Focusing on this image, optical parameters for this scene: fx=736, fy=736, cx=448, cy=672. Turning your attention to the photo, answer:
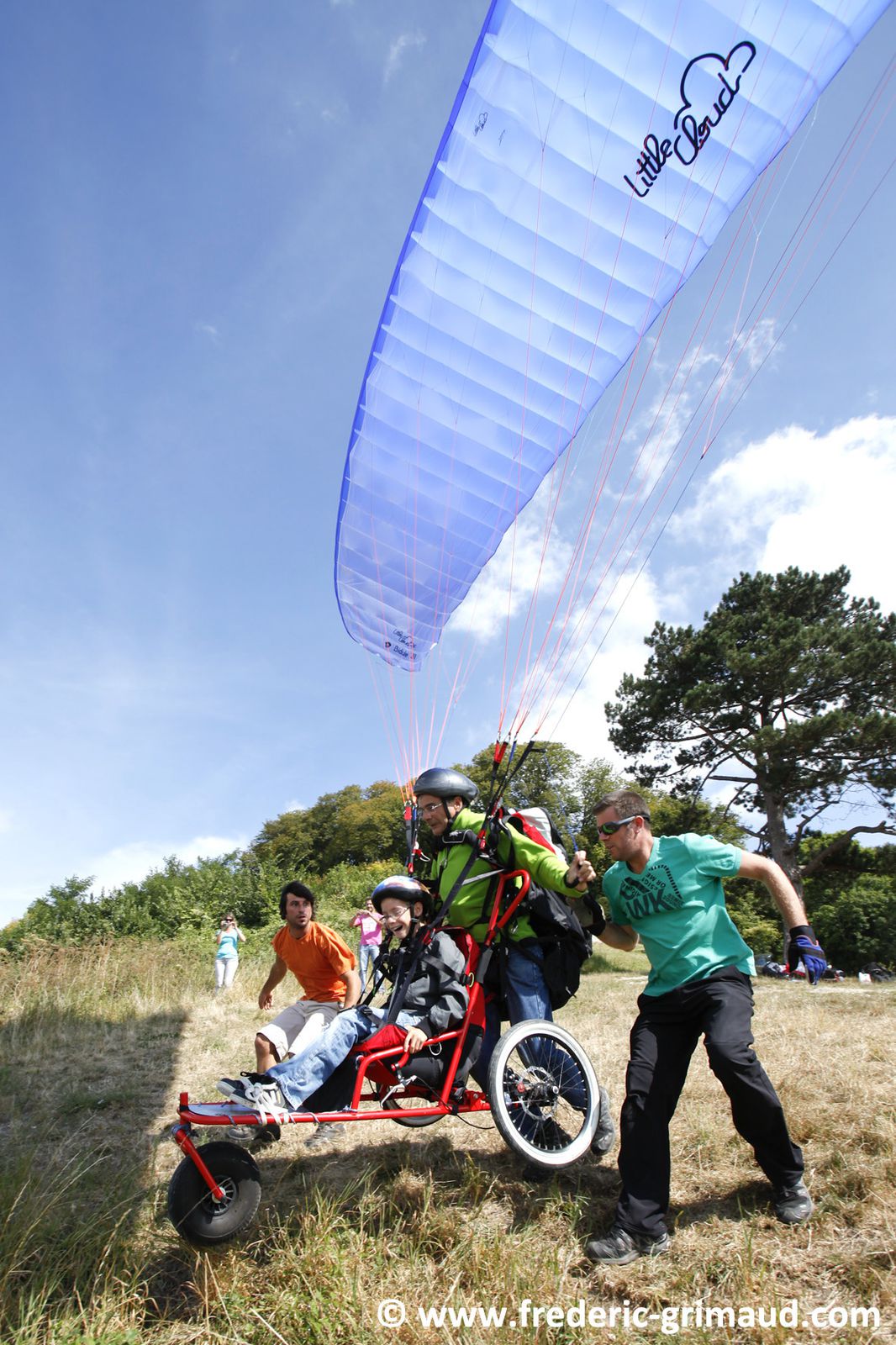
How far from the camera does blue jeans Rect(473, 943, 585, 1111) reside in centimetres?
281

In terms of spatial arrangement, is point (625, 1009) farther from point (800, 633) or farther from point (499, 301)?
point (800, 633)

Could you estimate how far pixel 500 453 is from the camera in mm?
6301

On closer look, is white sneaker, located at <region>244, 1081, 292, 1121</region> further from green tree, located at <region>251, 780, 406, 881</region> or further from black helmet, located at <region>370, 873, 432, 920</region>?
green tree, located at <region>251, 780, 406, 881</region>

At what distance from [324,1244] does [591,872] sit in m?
1.40

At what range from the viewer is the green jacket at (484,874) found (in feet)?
9.47

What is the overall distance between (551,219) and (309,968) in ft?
16.5

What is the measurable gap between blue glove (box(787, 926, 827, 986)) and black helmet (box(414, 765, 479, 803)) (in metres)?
1.34

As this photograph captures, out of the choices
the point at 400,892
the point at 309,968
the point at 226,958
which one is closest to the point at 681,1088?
→ the point at 400,892

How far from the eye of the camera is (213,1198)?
2.20m

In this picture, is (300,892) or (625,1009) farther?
(625,1009)

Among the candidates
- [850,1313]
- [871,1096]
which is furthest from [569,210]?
[850,1313]

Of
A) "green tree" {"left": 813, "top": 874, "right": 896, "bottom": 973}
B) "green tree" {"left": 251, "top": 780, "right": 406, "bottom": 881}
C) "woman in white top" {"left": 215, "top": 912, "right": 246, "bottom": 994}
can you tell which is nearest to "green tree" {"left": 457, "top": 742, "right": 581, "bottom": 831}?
"green tree" {"left": 251, "top": 780, "right": 406, "bottom": 881}

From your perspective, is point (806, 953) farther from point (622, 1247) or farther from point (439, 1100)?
point (439, 1100)

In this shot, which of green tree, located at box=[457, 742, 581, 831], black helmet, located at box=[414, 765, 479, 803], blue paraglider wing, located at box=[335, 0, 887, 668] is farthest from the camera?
green tree, located at box=[457, 742, 581, 831]
